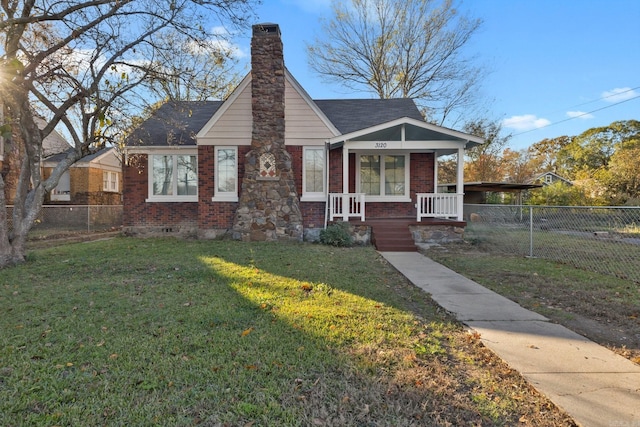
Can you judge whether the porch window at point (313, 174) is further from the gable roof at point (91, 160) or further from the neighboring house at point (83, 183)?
the gable roof at point (91, 160)

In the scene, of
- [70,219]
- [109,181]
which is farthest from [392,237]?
[109,181]

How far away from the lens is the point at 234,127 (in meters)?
12.1

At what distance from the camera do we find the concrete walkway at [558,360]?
2.56 meters

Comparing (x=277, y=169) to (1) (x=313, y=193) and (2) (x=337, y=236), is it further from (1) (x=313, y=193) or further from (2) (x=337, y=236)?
(2) (x=337, y=236)

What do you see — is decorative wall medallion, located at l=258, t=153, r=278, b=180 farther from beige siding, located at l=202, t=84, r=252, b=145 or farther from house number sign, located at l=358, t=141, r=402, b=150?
house number sign, located at l=358, t=141, r=402, b=150

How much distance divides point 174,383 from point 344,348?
152cm

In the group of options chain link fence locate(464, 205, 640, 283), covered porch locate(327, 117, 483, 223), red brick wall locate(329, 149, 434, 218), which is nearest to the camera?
chain link fence locate(464, 205, 640, 283)

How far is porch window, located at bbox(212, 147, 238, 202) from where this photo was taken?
482 inches

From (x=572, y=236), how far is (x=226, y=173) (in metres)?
10.2

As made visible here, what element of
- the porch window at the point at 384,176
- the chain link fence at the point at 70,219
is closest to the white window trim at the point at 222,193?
the porch window at the point at 384,176

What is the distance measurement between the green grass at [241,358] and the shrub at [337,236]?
4.83 m

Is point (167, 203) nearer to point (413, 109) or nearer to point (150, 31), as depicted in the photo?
point (150, 31)

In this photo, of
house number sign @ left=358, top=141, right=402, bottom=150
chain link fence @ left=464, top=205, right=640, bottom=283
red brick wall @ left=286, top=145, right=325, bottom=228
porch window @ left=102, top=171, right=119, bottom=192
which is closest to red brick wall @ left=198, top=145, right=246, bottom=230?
red brick wall @ left=286, top=145, right=325, bottom=228

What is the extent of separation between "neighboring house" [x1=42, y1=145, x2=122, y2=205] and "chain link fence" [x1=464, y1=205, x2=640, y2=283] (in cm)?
1975
